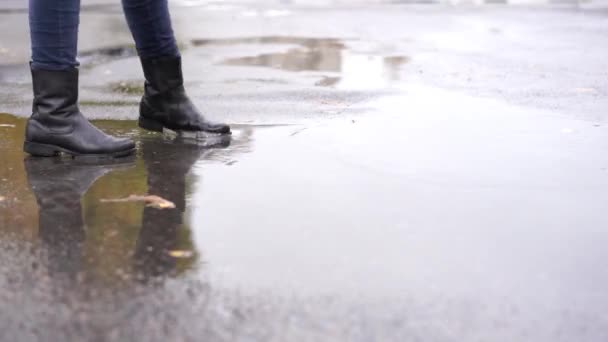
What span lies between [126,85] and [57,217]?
3.53 metres

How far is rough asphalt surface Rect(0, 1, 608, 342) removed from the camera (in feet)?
7.97

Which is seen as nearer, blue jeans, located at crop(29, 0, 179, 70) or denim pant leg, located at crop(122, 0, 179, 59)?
blue jeans, located at crop(29, 0, 179, 70)

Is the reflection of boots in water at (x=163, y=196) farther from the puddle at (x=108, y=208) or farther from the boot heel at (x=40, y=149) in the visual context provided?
the boot heel at (x=40, y=149)

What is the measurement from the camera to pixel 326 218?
10.8ft

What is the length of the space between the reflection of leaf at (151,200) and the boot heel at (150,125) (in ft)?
4.33

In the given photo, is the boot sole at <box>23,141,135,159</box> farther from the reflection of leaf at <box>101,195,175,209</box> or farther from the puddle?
the reflection of leaf at <box>101,195,175,209</box>

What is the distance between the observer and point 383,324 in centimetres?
238

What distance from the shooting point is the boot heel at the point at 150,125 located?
4820mm

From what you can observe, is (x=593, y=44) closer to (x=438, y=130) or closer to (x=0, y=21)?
(x=438, y=130)

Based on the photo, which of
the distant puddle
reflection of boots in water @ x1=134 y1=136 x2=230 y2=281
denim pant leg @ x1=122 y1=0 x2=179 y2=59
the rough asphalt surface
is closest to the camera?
the rough asphalt surface

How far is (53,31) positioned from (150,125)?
36.4 inches

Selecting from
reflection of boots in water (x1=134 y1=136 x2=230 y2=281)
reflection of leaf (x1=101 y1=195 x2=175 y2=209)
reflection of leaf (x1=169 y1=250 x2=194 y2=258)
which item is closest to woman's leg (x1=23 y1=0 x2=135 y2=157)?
reflection of boots in water (x1=134 y1=136 x2=230 y2=281)

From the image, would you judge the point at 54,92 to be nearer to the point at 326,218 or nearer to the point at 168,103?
the point at 168,103

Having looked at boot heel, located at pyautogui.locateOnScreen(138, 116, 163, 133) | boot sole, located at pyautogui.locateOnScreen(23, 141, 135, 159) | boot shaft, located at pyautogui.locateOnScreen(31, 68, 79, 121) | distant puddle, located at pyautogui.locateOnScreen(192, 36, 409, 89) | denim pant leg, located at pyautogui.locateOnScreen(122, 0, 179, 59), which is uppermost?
denim pant leg, located at pyautogui.locateOnScreen(122, 0, 179, 59)
